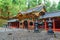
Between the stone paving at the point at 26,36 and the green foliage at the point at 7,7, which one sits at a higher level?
the green foliage at the point at 7,7

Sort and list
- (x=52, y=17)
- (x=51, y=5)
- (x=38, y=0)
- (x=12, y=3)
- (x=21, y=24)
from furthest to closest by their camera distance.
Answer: (x=51, y=5) → (x=38, y=0) → (x=21, y=24) → (x=12, y=3) → (x=52, y=17)

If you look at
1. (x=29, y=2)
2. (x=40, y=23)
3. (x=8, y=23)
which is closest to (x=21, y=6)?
(x=29, y=2)

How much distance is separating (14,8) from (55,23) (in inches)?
581

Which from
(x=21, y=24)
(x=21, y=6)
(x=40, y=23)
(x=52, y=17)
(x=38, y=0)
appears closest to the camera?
(x=52, y=17)

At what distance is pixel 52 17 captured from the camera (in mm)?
25500

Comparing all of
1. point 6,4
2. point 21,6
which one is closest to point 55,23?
point 6,4

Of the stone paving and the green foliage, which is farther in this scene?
the green foliage

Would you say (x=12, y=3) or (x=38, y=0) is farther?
(x=38, y=0)

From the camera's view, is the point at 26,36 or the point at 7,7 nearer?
the point at 26,36

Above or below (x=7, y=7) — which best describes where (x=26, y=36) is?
below

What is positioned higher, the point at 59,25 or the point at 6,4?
the point at 6,4

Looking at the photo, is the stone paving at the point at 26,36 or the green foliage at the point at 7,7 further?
the green foliage at the point at 7,7

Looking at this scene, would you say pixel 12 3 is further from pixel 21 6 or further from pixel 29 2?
pixel 29 2

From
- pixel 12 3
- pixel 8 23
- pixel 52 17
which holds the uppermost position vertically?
pixel 12 3
